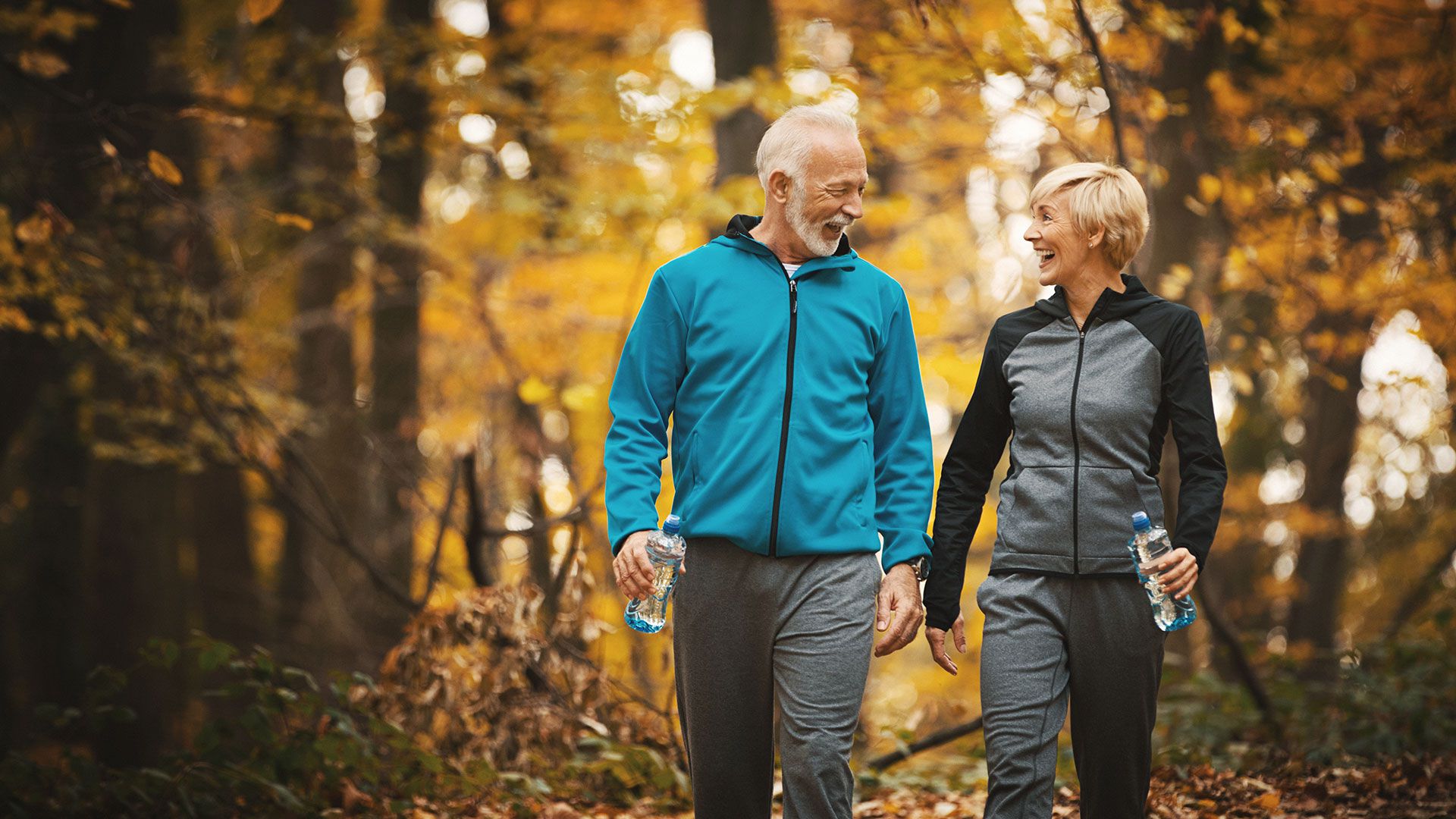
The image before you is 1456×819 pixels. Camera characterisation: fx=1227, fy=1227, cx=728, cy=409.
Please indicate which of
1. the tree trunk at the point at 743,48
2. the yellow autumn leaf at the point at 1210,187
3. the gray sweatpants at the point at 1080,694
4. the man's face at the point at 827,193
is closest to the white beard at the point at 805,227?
the man's face at the point at 827,193

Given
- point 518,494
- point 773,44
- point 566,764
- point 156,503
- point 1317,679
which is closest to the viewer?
point 566,764

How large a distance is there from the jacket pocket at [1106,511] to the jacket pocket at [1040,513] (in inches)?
1.4

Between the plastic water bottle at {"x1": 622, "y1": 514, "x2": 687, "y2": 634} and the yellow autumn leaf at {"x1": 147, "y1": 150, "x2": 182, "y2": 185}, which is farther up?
the yellow autumn leaf at {"x1": 147, "y1": 150, "x2": 182, "y2": 185}

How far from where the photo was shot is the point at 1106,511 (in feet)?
10.3

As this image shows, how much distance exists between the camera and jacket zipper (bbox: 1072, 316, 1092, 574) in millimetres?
3115

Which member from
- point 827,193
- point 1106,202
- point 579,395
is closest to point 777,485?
point 827,193

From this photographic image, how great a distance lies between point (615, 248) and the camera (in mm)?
10555

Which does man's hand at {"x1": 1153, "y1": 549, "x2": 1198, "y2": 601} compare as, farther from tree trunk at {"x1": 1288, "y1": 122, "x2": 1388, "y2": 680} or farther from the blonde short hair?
tree trunk at {"x1": 1288, "y1": 122, "x2": 1388, "y2": 680}

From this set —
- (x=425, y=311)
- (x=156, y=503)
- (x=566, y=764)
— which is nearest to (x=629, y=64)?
(x=425, y=311)

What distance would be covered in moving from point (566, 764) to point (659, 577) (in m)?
2.70

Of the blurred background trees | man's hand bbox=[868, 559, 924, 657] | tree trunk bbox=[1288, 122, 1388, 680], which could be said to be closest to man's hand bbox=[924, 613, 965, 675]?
man's hand bbox=[868, 559, 924, 657]

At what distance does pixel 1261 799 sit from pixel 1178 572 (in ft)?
7.30

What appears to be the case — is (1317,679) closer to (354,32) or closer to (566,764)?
(566,764)

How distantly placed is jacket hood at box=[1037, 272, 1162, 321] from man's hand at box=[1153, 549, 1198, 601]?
26.2 inches
